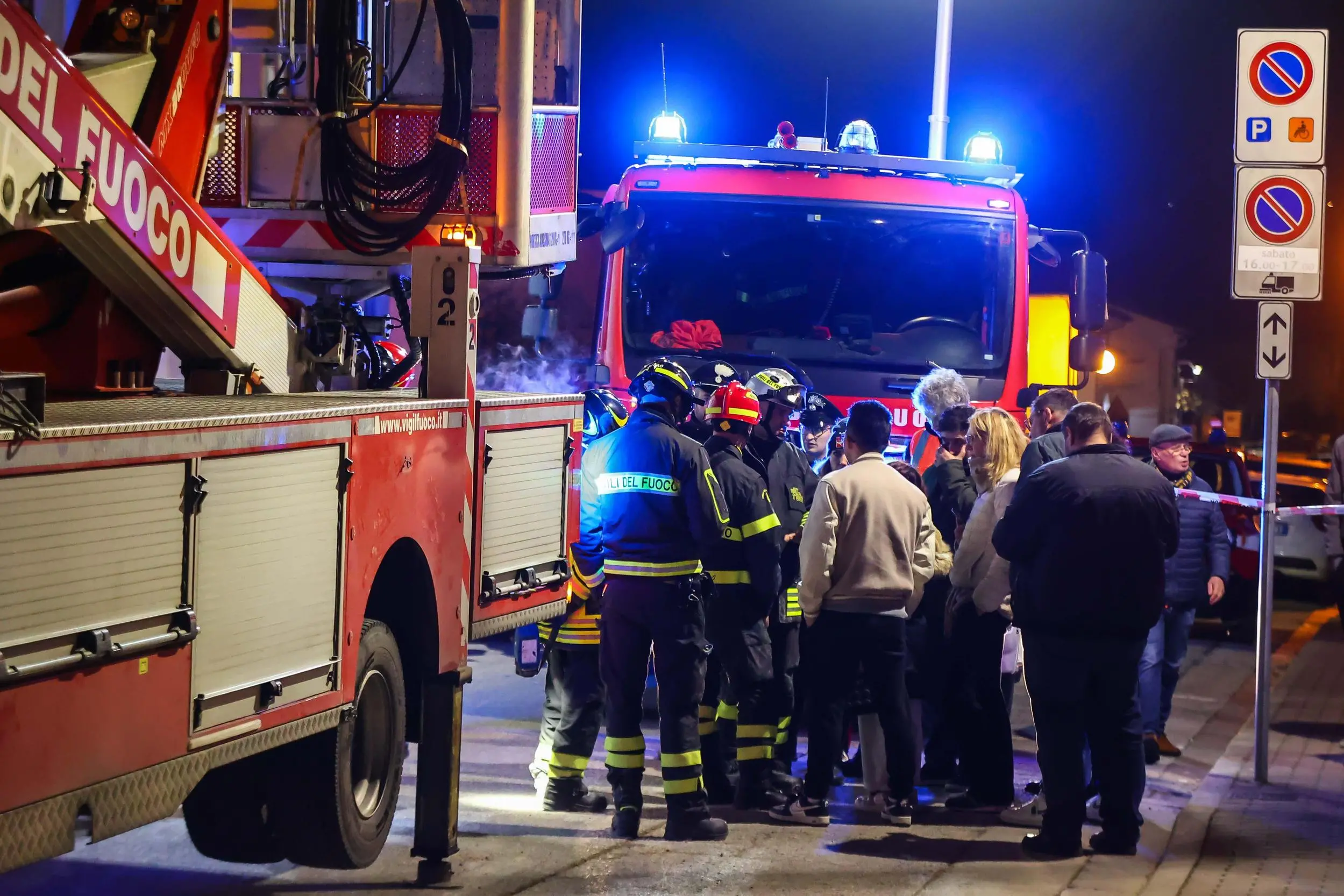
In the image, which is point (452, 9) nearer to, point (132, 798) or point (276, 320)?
point (276, 320)

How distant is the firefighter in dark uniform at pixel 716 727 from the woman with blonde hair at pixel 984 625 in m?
1.12

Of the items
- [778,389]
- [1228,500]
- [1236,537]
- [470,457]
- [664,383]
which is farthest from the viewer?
[1236,537]

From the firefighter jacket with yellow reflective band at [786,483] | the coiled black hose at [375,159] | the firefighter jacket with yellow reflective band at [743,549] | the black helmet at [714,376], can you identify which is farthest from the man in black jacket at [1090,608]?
the coiled black hose at [375,159]

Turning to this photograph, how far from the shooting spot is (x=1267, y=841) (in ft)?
23.6

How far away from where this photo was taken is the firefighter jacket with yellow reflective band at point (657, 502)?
23.6 ft

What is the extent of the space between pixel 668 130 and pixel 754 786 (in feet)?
18.2

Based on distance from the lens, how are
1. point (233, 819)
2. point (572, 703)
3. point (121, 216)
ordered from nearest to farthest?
point (121, 216)
point (233, 819)
point (572, 703)

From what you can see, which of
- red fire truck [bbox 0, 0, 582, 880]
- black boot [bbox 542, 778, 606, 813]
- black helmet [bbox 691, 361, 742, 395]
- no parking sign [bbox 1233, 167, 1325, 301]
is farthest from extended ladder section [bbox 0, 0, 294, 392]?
no parking sign [bbox 1233, 167, 1325, 301]

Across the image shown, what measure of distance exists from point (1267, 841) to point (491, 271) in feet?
14.6

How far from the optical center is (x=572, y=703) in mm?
7547

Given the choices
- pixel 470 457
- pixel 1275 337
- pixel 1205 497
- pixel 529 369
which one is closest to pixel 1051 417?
pixel 1275 337

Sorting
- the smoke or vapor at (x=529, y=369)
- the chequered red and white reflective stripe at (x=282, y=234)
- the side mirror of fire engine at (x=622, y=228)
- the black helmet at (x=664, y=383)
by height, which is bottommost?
the black helmet at (x=664, y=383)

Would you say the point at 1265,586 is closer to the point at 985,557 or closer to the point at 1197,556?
the point at 1197,556

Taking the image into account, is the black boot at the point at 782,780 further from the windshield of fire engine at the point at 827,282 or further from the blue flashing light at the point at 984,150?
the blue flashing light at the point at 984,150
